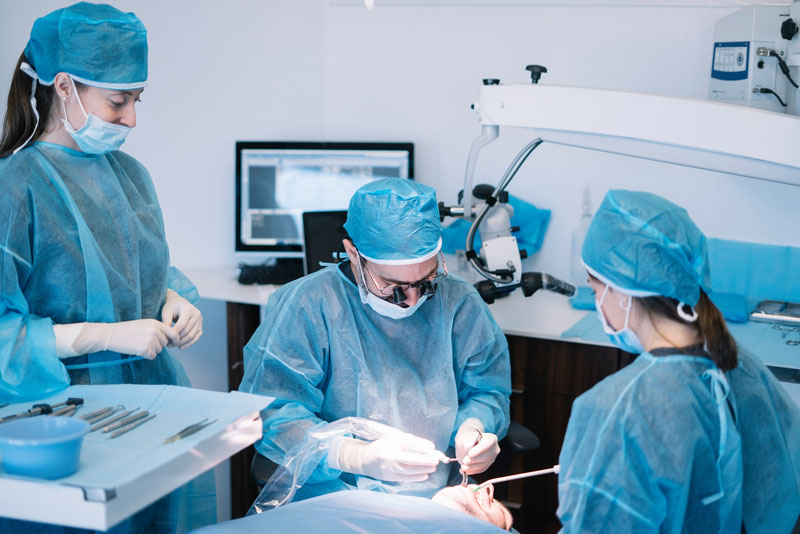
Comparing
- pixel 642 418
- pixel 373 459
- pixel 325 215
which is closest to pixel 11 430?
pixel 373 459

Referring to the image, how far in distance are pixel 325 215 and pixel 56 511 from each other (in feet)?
5.21

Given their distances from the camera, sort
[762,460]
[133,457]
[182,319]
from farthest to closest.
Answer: [182,319] < [762,460] < [133,457]

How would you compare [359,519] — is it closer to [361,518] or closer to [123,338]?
[361,518]

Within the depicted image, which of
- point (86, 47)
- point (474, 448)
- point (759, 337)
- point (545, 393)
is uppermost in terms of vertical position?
point (86, 47)

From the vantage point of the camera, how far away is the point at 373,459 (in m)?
1.57

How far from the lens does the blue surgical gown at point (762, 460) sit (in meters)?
1.29

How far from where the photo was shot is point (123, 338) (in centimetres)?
155

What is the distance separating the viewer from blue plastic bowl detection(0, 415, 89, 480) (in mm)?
1050

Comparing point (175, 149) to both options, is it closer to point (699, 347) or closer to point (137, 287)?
point (137, 287)

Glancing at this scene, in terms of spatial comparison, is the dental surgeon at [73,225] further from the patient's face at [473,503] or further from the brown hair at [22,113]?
→ the patient's face at [473,503]

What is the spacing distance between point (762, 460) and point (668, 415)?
25 centimetres

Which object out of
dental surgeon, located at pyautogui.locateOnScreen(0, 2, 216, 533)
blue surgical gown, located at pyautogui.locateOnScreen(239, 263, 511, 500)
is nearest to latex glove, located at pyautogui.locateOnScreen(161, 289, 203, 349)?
dental surgeon, located at pyautogui.locateOnScreen(0, 2, 216, 533)

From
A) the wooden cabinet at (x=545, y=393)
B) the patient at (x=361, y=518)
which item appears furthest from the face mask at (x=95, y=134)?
the wooden cabinet at (x=545, y=393)

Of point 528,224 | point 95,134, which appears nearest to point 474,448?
point 95,134
